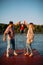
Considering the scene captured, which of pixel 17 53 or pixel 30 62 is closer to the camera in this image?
pixel 30 62

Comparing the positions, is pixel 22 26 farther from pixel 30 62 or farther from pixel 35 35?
pixel 30 62

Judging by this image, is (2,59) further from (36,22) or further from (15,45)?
(36,22)

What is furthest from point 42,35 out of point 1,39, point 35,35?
point 1,39

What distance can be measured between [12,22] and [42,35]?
0.45m

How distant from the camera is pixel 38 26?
2842 mm

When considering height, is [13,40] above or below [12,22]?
below

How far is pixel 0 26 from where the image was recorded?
113 inches

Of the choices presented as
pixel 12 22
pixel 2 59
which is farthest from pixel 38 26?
pixel 2 59

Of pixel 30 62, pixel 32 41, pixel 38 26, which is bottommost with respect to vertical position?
pixel 30 62

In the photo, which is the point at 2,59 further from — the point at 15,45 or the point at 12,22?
the point at 12,22

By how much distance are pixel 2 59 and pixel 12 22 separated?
447 millimetres

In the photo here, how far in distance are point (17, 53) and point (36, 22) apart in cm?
45

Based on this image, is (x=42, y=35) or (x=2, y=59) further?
(x=42, y=35)

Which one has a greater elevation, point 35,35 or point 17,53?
point 35,35
